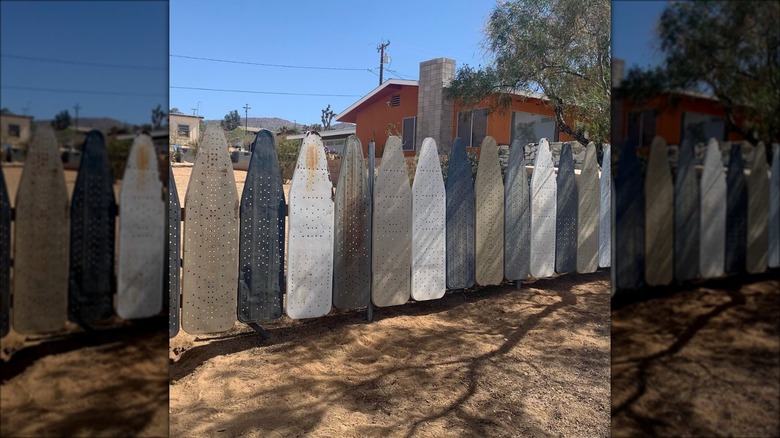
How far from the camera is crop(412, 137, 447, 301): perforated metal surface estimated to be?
5.15 meters

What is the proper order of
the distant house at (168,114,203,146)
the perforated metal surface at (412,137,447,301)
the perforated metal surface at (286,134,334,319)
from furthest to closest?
the distant house at (168,114,203,146)
the perforated metal surface at (412,137,447,301)
the perforated metal surface at (286,134,334,319)

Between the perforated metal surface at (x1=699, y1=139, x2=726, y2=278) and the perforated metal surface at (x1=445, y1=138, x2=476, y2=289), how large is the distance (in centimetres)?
440

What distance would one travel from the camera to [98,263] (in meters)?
Result: 1.00

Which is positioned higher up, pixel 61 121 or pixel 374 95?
pixel 374 95

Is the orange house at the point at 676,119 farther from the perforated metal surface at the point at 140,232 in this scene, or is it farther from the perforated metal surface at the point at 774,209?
the perforated metal surface at the point at 140,232

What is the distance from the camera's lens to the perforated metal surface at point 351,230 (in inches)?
186

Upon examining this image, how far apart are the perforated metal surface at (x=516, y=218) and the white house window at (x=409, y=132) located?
51.1 ft

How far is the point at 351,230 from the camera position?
4777mm

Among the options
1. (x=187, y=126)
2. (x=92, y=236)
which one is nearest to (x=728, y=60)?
(x=92, y=236)

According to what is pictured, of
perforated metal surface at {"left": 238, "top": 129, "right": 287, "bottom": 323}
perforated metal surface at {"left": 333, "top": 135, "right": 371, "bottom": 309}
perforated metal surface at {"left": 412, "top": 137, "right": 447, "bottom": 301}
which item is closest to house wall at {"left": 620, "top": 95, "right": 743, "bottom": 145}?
perforated metal surface at {"left": 238, "top": 129, "right": 287, "bottom": 323}

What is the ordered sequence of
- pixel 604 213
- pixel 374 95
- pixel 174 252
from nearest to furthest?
pixel 174 252, pixel 604 213, pixel 374 95

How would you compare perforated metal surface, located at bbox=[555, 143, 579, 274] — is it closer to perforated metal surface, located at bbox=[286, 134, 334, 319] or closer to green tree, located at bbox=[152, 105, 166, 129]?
perforated metal surface, located at bbox=[286, 134, 334, 319]

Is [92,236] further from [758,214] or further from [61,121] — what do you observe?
[758,214]

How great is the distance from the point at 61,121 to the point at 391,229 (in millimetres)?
4062
